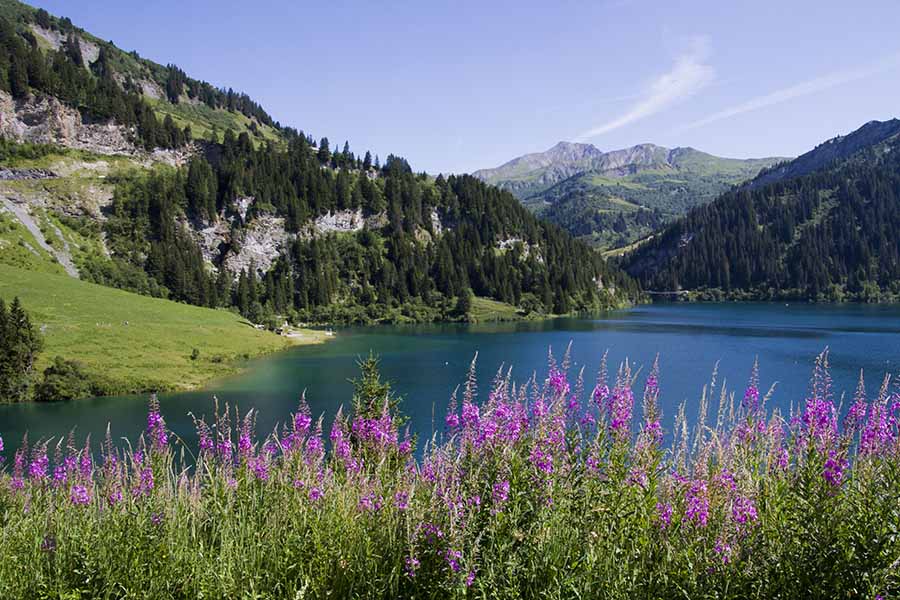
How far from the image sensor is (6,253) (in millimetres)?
94312

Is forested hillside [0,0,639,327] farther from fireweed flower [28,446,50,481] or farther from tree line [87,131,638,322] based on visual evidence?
fireweed flower [28,446,50,481]

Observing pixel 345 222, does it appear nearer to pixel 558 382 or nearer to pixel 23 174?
pixel 23 174

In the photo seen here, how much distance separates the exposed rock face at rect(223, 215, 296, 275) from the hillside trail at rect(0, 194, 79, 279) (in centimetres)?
4414

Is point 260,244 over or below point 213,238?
below

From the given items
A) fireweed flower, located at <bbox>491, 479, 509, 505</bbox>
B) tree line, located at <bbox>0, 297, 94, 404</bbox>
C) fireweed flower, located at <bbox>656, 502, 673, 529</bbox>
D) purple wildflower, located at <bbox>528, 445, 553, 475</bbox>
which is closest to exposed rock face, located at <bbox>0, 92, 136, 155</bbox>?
tree line, located at <bbox>0, 297, 94, 404</bbox>

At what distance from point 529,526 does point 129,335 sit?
251 feet

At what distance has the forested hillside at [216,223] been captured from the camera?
12975 centimetres

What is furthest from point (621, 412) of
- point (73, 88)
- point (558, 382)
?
point (73, 88)

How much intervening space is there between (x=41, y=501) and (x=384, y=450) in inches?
201

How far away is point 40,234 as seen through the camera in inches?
4478

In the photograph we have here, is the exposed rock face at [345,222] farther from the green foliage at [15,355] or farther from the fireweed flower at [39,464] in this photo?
the fireweed flower at [39,464]

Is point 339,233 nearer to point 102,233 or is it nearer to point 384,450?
point 102,233

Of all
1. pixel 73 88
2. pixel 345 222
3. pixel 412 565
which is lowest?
pixel 412 565

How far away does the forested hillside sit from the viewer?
5108 inches
